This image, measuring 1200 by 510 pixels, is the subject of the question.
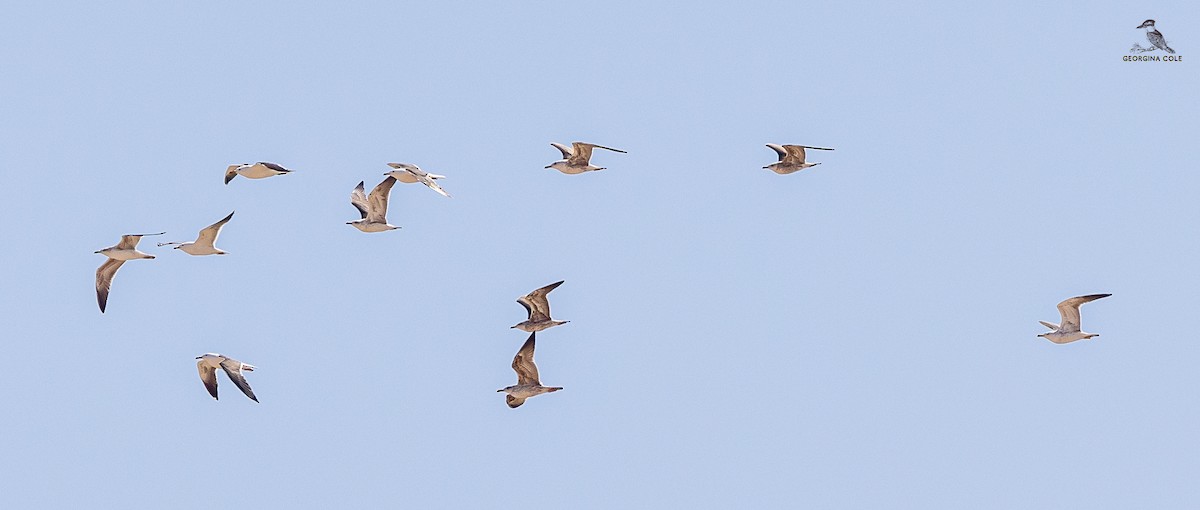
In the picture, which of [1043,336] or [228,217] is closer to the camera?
[228,217]

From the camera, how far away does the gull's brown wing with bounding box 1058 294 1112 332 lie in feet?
199

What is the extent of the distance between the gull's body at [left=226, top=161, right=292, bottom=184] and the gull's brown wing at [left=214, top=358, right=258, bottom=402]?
15.0 ft

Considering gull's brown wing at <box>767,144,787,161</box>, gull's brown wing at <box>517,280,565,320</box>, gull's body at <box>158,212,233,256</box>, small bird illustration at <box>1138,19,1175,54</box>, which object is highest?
small bird illustration at <box>1138,19,1175,54</box>

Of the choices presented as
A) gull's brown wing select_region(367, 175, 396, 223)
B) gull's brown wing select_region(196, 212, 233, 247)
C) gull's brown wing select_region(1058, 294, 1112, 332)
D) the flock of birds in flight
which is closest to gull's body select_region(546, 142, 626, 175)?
the flock of birds in flight

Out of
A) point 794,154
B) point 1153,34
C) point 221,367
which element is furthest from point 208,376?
point 1153,34

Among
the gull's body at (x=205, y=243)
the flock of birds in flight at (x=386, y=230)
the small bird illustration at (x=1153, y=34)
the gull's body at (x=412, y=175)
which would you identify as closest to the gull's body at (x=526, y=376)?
the flock of birds in flight at (x=386, y=230)

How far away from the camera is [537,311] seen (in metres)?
57.3

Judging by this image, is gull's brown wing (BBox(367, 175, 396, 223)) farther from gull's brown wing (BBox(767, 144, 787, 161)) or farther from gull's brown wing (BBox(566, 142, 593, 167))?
gull's brown wing (BBox(767, 144, 787, 161))

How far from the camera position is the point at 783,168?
62219 mm

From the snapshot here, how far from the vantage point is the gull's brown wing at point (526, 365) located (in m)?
57.2

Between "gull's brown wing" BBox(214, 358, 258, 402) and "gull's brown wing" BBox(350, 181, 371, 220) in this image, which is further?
"gull's brown wing" BBox(350, 181, 371, 220)

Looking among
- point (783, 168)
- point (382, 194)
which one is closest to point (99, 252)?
point (382, 194)

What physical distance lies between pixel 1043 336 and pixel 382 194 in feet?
57.5

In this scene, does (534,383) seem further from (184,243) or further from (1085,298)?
(1085,298)
